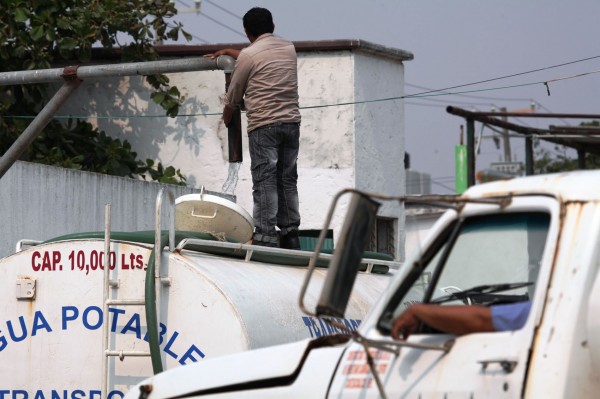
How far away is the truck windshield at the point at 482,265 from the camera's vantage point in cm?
409

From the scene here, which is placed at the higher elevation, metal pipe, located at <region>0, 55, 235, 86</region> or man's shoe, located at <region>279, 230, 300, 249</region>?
metal pipe, located at <region>0, 55, 235, 86</region>

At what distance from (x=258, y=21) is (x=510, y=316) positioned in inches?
196

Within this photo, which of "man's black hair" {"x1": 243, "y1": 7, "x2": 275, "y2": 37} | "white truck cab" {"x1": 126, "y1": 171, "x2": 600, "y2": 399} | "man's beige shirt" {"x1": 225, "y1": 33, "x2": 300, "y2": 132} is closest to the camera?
"white truck cab" {"x1": 126, "y1": 171, "x2": 600, "y2": 399}

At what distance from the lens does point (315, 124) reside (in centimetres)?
1761

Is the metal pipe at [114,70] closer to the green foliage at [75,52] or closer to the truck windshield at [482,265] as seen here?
the green foliage at [75,52]

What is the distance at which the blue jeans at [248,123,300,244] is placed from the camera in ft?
26.3

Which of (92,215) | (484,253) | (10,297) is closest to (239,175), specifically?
(92,215)

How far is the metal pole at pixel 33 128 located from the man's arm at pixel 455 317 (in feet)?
26.4

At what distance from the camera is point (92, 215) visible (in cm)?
1373

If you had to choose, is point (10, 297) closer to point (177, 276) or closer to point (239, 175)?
point (177, 276)

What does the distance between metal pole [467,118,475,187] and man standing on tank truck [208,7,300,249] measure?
1.72 m

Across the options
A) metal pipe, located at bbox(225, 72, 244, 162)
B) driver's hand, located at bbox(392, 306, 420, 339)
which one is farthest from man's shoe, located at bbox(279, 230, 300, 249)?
driver's hand, located at bbox(392, 306, 420, 339)

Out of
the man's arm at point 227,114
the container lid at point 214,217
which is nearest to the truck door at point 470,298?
the container lid at point 214,217

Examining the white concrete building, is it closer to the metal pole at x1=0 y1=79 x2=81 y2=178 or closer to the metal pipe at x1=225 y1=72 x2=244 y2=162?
the metal pole at x1=0 y1=79 x2=81 y2=178
